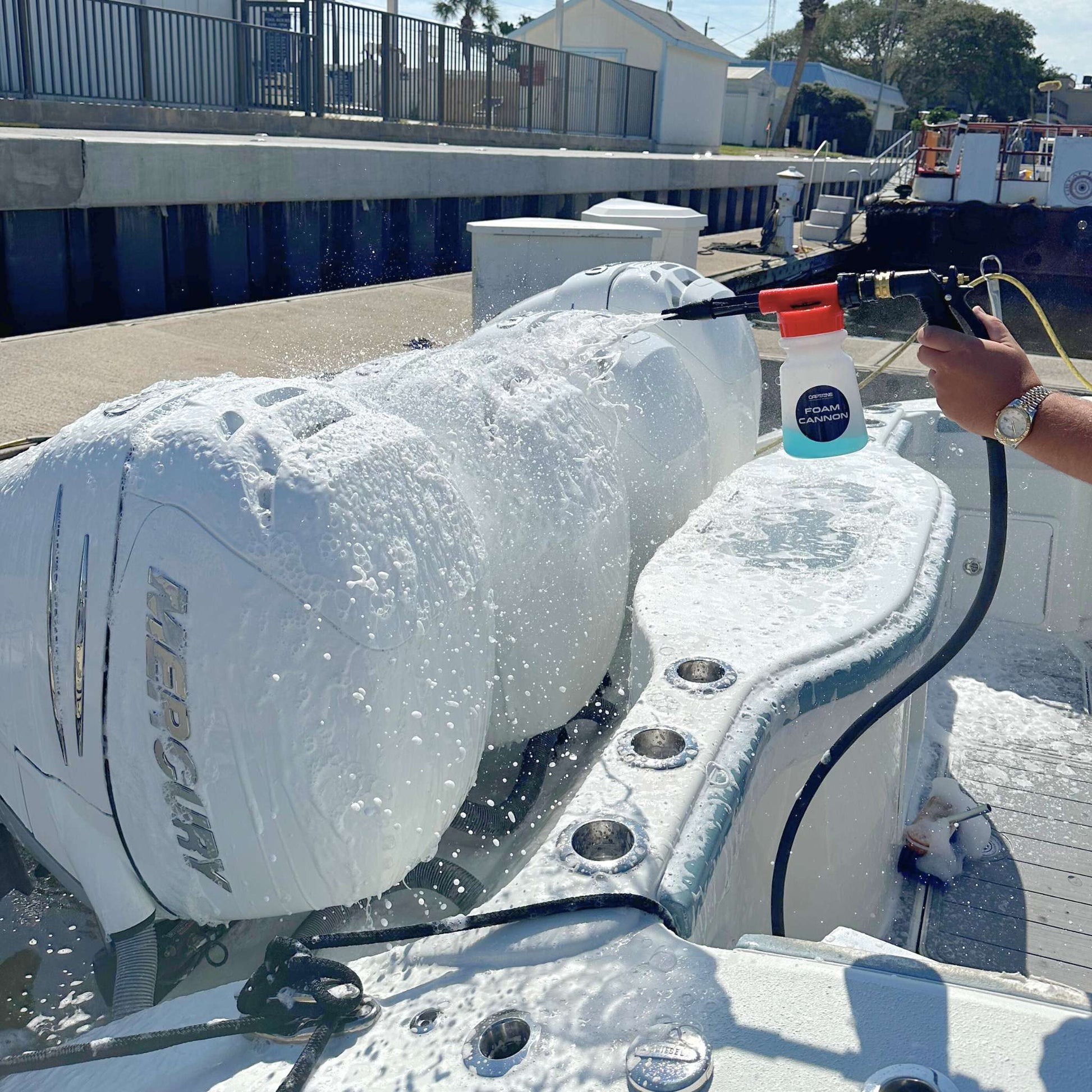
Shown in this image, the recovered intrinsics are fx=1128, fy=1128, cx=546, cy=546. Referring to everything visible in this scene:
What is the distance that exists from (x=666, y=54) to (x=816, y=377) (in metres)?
30.6

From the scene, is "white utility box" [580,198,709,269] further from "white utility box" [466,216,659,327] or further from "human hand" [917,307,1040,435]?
"human hand" [917,307,1040,435]

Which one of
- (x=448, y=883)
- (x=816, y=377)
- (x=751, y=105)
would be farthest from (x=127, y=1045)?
(x=751, y=105)

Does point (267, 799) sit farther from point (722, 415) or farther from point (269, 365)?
point (269, 365)

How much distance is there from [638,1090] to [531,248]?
23.3 feet

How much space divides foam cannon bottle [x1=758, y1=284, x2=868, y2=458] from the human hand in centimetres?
26

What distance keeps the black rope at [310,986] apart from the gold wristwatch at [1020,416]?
0.92m

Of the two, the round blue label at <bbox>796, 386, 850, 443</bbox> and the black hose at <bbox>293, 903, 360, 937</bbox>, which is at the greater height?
the round blue label at <bbox>796, 386, 850, 443</bbox>

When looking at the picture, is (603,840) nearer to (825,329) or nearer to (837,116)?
(825,329)

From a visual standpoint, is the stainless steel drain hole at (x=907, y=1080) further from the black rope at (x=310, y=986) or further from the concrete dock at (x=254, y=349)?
the concrete dock at (x=254, y=349)

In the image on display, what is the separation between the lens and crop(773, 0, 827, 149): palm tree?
1741 inches

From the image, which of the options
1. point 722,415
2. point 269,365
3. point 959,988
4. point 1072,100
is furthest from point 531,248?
point 1072,100

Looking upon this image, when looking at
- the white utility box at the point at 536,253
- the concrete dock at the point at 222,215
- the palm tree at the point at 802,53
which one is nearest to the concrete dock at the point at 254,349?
the white utility box at the point at 536,253

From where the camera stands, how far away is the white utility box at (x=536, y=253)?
7.72 metres

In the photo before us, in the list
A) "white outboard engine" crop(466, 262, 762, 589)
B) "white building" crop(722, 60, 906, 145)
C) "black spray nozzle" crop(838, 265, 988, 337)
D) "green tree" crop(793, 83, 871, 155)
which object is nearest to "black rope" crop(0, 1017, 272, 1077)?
"black spray nozzle" crop(838, 265, 988, 337)
